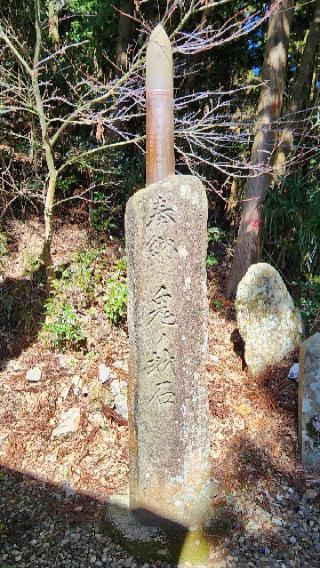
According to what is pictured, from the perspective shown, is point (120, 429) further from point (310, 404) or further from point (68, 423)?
point (310, 404)

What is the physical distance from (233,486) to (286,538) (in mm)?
542

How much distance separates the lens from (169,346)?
2494 millimetres

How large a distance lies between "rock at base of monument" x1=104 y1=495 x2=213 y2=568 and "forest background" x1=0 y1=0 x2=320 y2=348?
2.23m

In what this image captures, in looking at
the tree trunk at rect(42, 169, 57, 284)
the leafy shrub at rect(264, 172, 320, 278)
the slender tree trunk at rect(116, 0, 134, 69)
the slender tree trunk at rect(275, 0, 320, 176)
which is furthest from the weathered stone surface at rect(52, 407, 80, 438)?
the slender tree trunk at rect(116, 0, 134, 69)

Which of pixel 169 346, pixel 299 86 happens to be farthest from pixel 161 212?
pixel 299 86

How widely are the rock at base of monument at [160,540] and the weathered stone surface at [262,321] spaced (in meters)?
2.14

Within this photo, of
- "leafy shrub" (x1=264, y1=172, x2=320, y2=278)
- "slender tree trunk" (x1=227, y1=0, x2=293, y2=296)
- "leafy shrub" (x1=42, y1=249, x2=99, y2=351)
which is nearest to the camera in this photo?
"leafy shrub" (x1=42, y1=249, x2=99, y2=351)

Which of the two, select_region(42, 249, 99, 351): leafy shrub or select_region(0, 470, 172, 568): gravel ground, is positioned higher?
select_region(42, 249, 99, 351): leafy shrub

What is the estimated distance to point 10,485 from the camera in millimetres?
3309

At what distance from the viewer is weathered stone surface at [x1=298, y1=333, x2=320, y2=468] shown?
11.4ft

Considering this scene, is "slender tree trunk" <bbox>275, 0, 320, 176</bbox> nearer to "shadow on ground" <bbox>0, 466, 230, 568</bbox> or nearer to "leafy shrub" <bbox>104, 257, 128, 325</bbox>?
"leafy shrub" <bbox>104, 257, 128, 325</bbox>

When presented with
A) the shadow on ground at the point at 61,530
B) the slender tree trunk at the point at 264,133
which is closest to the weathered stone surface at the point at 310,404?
the shadow on ground at the point at 61,530

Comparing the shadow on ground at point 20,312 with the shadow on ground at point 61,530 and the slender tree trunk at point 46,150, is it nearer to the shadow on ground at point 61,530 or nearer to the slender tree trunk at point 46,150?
the slender tree trunk at point 46,150

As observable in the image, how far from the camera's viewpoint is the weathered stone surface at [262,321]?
173 inches
